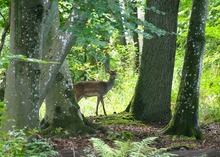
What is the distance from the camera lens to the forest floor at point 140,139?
9445 mm

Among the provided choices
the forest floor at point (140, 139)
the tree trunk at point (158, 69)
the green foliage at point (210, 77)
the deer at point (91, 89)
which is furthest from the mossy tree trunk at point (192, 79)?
the deer at point (91, 89)

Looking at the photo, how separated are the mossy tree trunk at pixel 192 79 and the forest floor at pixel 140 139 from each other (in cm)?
28

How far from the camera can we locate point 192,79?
11.2 metres

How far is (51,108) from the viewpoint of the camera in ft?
35.6

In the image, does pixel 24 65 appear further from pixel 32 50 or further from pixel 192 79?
pixel 192 79

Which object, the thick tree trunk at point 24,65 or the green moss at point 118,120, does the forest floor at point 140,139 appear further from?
the thick tree trunk at point 24,65

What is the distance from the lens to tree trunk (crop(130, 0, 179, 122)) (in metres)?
13.9

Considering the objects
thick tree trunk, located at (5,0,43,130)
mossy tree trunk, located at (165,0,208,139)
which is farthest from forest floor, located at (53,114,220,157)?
thick tree trunk, located at (5,0,43,130)

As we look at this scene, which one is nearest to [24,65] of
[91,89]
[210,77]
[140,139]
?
[140,139]

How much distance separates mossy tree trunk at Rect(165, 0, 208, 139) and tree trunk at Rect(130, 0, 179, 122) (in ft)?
8.15

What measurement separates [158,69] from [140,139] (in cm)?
336

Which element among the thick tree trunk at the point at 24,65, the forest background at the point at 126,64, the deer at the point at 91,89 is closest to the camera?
the thick tree trunk at the point at 24,65

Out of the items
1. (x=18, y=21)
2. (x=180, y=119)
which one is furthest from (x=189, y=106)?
(x=18, y=21)

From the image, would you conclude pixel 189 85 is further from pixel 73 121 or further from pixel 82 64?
pixel 82 64
